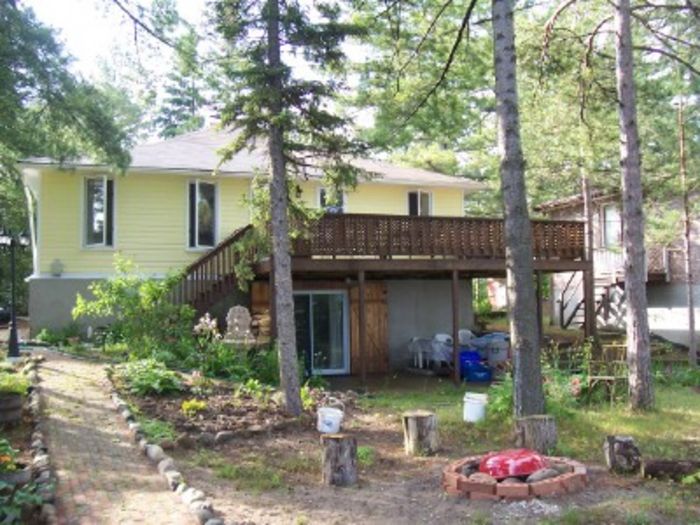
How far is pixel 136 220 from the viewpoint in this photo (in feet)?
59.8

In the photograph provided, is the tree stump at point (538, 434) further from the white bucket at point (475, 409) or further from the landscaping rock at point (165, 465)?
the landscaping rock at point (165, 465)

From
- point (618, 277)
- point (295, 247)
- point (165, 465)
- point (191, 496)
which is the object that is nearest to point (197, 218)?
point (295, 247)

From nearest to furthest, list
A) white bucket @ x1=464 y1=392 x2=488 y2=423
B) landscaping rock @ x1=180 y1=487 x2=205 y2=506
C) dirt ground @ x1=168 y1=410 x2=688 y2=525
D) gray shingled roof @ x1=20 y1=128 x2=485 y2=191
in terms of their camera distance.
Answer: dirt ground @ x1=168 y1=410 x2=688 y2=525
landscaping rock @ x1=180 y1=487 x2=205 y2=506
white bucket @ x1=464 y1=392 x2=488 y2=423
gray shingled roof @ x1=20 y1=128 x2=485 y2=191

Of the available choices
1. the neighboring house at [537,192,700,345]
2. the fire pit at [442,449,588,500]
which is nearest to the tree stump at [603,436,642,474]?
the fire pit at [442,449,588,500]

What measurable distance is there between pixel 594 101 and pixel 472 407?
7980 mm

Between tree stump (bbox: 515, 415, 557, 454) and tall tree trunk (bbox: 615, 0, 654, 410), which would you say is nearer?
tree stump (bbox: 515, 415, 557, 454)

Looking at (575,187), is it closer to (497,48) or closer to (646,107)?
(646,107)

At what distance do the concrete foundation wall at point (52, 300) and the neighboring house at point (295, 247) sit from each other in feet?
0.08

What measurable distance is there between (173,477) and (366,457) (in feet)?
7.62

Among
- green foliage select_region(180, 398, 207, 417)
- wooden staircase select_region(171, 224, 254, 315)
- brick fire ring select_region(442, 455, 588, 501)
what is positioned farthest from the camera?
wooden staircase select_region(171, 224, 254, 315)

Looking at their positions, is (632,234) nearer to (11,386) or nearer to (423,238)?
(423,238)

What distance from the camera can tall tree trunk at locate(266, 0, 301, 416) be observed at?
34.2ft

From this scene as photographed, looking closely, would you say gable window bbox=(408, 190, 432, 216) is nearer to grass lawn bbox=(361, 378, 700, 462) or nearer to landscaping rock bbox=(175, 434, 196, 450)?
grass lawn bbox=(361, 378, 700, 462)

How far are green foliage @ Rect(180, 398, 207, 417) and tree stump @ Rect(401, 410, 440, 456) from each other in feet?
10.3
